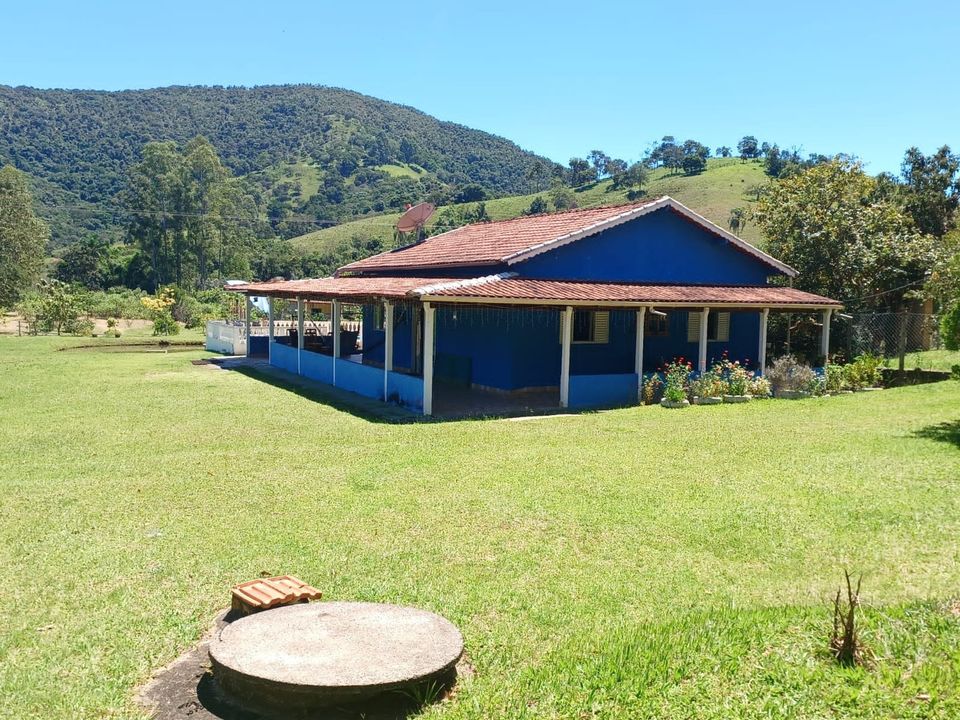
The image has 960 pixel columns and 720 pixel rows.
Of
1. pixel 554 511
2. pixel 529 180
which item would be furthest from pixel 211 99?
pixel 554 511

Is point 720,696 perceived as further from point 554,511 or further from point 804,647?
point 554,511

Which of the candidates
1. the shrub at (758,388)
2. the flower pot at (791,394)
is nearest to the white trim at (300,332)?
the shrub at (758,388)

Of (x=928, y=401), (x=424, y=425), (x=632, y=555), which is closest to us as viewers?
(x=632, y=555)

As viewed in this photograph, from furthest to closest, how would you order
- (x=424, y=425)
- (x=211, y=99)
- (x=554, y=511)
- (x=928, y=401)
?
(x=211, y=99) → (x=928, y=401) → (x=424, y=425) → (x=554, y=511)

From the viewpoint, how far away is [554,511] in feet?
27.6

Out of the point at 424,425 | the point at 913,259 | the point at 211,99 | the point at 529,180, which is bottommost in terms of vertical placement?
the point at 424,425

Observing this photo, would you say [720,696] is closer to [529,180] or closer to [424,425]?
[424,425]

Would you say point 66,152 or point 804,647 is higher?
point 66,152

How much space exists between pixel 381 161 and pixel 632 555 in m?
157

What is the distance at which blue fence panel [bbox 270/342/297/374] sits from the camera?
22578mm

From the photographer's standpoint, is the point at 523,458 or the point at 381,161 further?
the point at 381,161

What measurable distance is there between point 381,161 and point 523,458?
501 feet

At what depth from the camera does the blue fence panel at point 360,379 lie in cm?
1716

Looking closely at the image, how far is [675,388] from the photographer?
655 inches
